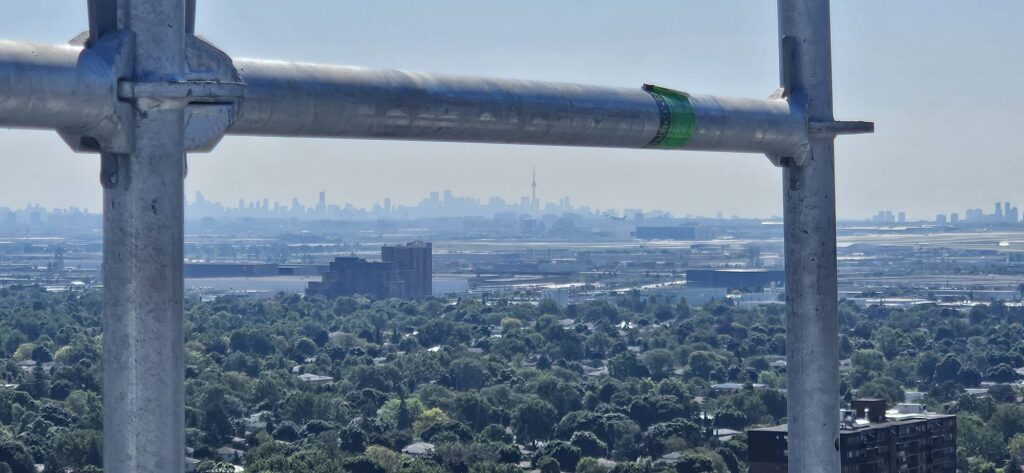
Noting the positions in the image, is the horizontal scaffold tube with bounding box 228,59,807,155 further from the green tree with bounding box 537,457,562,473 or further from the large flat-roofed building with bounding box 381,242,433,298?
the large flat-roofed building with bounding box 381,242,433,298

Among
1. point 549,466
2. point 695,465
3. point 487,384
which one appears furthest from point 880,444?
point 487,384

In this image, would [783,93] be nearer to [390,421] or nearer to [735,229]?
[390,421]

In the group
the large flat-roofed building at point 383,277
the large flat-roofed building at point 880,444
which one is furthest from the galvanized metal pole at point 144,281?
the large flat-roofed building at point 383,277

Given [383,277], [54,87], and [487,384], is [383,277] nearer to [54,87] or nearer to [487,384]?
[487,384]

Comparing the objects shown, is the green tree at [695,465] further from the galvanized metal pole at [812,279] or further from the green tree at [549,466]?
the galvanized metal pole at [812,279]


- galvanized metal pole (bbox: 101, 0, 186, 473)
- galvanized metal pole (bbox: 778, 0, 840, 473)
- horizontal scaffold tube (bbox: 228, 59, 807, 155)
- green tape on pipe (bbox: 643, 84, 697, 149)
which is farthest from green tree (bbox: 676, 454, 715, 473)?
galvanized metal pole (bbox: 101, 0, 186, 473)

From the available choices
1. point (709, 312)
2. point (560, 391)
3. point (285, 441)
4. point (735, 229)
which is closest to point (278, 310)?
point (709, 312)
